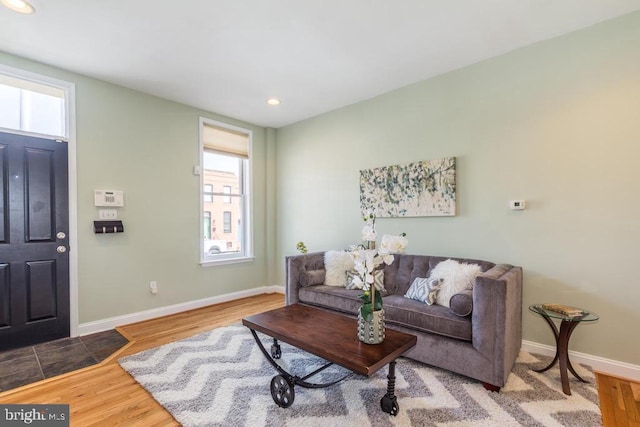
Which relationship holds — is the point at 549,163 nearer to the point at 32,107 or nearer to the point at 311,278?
the point at 311,278

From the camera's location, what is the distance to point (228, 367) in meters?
2.45

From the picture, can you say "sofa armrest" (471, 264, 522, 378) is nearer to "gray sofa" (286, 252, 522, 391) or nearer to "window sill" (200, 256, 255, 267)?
"gray sofa" (286, 252, 522, 391)

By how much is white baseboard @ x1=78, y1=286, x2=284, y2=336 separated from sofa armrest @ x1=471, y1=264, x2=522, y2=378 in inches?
132

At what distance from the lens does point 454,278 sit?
259cm

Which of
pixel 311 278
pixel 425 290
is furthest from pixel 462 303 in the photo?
pixel 311 278

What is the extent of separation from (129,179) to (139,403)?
8.10 ft

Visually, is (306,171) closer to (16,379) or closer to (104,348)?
(104,348)

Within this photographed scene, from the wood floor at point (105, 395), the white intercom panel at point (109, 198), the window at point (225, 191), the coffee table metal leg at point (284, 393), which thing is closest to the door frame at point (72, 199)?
the white intercom panel at point (109, 198)

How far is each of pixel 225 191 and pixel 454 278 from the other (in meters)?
3.34

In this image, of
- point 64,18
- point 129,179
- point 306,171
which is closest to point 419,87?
point 306,171

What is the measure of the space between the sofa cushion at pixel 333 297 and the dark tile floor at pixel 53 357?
1826 millimetres

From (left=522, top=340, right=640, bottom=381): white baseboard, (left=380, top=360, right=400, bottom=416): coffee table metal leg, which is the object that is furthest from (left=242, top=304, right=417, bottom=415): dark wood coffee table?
(left=522, top=340, right=640, bottom=381): white baseboard

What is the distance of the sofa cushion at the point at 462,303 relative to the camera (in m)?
2.22

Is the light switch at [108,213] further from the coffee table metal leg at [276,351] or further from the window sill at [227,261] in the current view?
the coffee table metal leg at [276,351]
